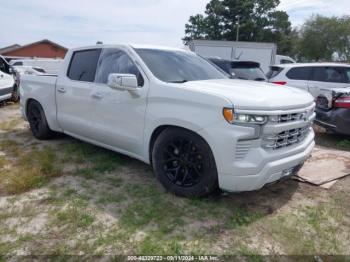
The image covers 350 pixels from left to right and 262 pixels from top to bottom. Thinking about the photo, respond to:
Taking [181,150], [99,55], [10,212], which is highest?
[99,55]

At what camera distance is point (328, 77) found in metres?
8.65

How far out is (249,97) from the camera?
10.5 ft

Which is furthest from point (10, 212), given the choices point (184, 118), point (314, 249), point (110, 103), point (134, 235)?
point (314, 249)

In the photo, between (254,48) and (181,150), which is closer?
(181,150)

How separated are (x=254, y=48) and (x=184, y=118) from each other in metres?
18.0

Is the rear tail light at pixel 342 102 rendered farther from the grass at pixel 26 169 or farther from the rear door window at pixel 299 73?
the grass at pixel 26 169

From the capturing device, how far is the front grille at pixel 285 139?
3260mm

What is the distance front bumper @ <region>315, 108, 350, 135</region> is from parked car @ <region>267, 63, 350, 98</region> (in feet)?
6.90

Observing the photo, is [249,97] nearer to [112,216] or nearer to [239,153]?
[239,153]

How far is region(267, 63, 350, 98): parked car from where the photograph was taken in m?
8.45

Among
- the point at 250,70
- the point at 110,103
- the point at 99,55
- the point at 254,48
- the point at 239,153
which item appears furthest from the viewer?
the point at 254,48

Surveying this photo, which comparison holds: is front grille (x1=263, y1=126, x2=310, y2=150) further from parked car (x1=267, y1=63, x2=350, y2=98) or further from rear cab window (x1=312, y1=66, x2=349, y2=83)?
rear cab window (x1=312, y1=66, x2=349, y2=83)

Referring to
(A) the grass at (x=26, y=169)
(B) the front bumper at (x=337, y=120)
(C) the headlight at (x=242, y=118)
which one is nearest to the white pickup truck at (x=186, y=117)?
(C) the headlight at (x=242, y=118)

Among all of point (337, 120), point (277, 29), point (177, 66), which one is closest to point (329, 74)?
point (337, 120)
